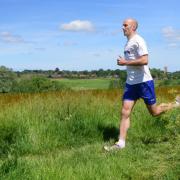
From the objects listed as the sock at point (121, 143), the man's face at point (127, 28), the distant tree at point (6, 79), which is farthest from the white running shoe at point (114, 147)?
the distant tree at point (6, 79)

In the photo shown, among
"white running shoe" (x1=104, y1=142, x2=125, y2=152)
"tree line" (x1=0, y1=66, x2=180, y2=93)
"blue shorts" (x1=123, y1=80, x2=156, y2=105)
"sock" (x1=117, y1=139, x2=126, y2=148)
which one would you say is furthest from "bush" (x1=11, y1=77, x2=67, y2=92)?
"white running shoe" (x1=104, y1=142, x2=125, y2=152)

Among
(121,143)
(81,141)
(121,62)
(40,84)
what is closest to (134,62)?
(121,62)

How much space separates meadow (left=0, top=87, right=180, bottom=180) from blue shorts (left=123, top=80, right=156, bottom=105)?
17.1 inches

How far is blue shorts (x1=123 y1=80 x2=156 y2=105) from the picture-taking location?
9.47 metres

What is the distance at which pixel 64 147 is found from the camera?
9578 mm

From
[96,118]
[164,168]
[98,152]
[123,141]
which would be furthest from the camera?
[96,118]

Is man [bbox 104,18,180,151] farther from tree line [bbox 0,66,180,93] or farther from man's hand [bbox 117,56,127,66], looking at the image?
tree line [bbox 0,66,180,93]

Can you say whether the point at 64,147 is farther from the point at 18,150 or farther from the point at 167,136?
the point at 167,136

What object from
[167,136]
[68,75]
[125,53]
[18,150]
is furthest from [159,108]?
[68,75]

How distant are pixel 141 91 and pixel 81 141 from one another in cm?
143

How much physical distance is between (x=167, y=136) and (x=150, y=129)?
138cm

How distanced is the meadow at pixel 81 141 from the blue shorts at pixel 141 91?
0.43 m

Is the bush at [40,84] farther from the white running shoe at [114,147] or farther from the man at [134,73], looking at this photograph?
the white running shoe at [114,147]

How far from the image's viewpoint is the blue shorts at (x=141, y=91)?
9469mm
